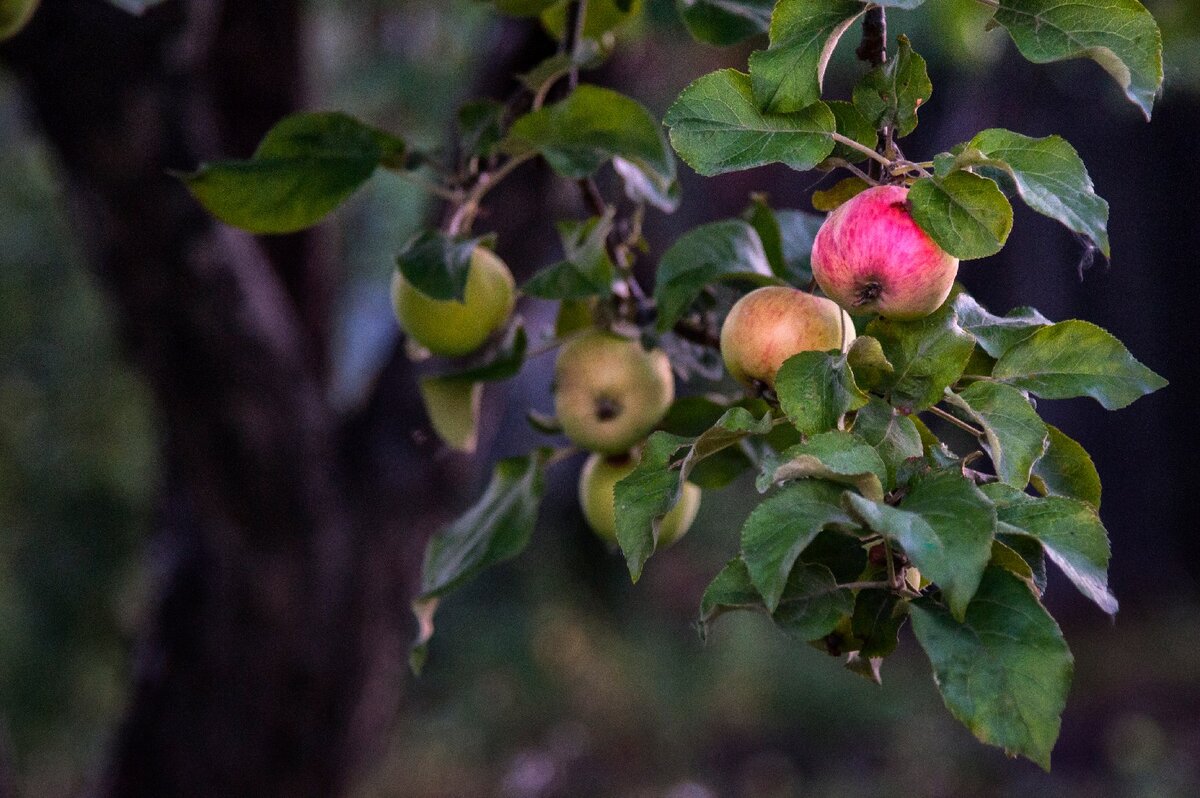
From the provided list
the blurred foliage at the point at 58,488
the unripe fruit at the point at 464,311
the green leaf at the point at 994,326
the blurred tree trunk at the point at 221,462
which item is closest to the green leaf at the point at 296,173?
the unripe fruit at the point at 464,311

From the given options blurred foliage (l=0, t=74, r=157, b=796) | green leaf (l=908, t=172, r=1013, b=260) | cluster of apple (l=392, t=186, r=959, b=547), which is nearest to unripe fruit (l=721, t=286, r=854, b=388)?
cluster of apple (l=392, t=186, r=959, b=547)

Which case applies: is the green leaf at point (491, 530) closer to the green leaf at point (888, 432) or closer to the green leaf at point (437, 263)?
the green leaf at point (437, 263)

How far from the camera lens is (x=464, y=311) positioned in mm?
750

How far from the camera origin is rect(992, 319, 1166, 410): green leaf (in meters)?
0.51

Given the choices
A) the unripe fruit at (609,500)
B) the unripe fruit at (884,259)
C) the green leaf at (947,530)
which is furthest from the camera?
the unripe fruit at (609,500)

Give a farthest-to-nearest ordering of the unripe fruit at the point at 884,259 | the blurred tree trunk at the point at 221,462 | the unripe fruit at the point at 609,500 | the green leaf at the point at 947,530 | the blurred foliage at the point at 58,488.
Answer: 1. the blurred foliage at the point at 58,488
2. the blurred tree trunk at the point at 221,462
3. the unripe fruit at the point at 609,500
4. the unripe fruit at the point at 884,259
5. the green leaf at the point at 947,530

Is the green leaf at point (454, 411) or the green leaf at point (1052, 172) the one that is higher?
the green leaf at point (1052, 172)

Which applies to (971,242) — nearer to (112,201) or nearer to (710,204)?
(112,201)

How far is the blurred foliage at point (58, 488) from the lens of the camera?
2641 mm

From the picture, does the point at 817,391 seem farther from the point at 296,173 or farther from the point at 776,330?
the point at 296,173

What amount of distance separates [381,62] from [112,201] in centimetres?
114

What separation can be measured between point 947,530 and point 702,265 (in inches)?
12.0

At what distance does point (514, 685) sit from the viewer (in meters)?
3.68

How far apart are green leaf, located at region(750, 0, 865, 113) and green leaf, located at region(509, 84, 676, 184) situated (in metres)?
0.23
